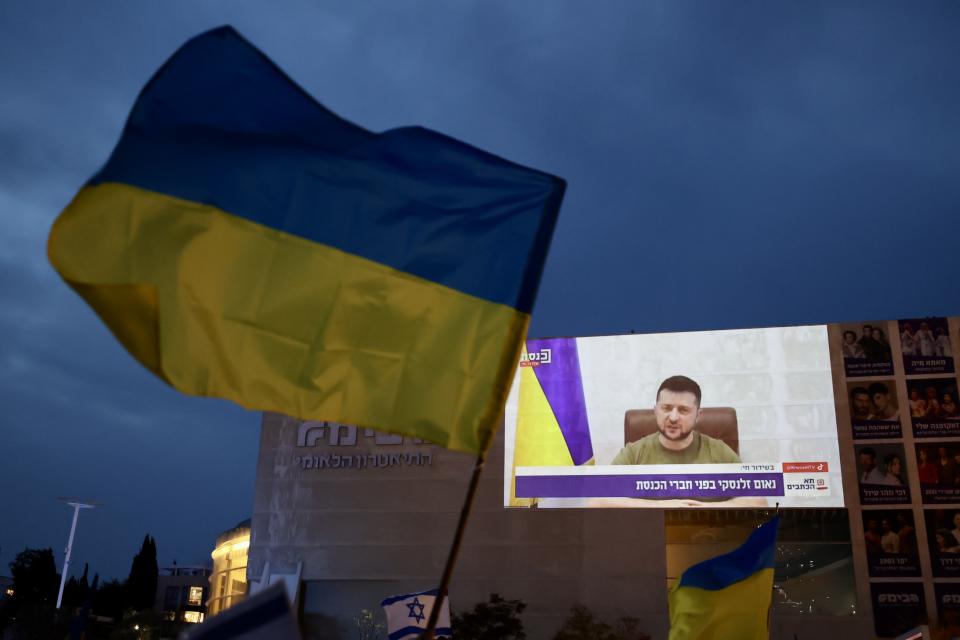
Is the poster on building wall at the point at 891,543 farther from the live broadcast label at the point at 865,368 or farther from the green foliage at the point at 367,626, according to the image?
the green foliage at the point at 367,626

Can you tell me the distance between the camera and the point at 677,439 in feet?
109

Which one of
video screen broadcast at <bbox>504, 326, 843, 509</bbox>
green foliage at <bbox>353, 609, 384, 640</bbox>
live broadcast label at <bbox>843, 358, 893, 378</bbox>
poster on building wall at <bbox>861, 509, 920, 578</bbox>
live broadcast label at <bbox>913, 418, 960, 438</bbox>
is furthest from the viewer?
green foliage at <bbox>353, 609, 384, 640</bbox>

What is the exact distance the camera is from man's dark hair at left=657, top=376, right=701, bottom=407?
33719 mm

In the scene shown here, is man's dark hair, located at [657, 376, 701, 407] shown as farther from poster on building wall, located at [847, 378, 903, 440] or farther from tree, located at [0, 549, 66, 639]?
tree, located at [0, 549, 66, 639]

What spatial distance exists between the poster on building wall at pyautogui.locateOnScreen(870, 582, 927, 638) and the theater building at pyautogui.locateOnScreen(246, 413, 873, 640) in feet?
1.41

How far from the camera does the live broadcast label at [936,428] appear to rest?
109 feet

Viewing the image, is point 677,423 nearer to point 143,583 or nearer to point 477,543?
point 477,543

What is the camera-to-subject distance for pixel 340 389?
18.2ft

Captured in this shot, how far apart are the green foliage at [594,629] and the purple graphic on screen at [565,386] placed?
5318mm

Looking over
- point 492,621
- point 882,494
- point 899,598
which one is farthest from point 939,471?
point 492,621

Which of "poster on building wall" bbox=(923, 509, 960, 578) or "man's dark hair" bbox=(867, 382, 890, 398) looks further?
"man's dark hair" bbox=(867, 382, 890, 398)

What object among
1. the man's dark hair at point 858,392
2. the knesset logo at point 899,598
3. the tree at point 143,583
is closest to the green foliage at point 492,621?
the knesset logo at point 899,598

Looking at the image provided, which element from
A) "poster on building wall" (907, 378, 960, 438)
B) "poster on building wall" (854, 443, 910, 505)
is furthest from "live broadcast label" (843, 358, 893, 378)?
"poster on building wall" (854, 443, 910, 505)

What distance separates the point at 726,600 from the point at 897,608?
77.6 feet
